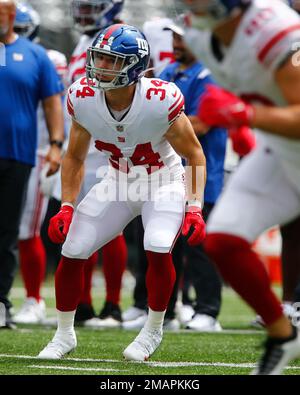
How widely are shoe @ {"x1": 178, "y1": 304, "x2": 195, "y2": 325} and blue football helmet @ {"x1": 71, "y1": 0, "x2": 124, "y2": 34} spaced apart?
1.96 m

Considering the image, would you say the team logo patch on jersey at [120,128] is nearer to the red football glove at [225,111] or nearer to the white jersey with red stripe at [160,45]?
the red football glove at [225,111]

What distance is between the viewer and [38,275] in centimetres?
691

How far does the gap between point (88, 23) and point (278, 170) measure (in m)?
3.46

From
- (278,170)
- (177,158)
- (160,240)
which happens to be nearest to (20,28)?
(177,158)

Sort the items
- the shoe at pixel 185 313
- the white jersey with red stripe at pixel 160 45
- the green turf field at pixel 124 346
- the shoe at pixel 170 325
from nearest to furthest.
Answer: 1. the green turf field at pixel 124 346
2. the shoe at pixel 170 325
3. the white jersey with red stripe at pixel 160 45
4. the shoe at pixel 185 313

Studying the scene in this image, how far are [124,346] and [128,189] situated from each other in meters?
0.86

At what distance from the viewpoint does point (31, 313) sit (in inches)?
268

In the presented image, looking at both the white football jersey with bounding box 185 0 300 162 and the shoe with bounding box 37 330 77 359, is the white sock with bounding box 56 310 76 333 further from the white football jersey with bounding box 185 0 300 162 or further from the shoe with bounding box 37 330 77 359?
the white football jersey with bounding box 185 0 300 162

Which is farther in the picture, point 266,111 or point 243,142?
point 243,142

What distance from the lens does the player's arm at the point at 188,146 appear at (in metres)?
4.73

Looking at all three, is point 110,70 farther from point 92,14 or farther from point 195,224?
point 92,14

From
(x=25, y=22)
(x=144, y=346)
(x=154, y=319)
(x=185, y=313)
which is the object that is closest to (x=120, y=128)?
(x=154, y=319)

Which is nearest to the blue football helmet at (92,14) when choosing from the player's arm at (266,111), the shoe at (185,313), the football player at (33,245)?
the football player at (33,245)

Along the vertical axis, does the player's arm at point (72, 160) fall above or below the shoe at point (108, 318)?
above
